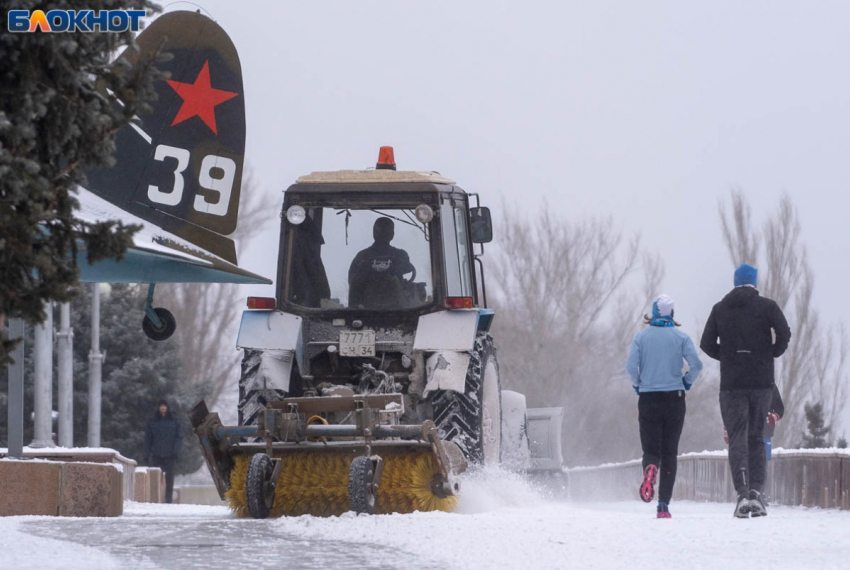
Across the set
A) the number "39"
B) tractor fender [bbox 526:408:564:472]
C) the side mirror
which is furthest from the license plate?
tractor fender [bbox 526:408:564:472]

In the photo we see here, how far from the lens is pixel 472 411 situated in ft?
38.1

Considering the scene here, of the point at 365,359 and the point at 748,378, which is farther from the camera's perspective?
the point at 365,359

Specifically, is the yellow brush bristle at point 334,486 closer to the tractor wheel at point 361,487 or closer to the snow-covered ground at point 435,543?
the tractor wheel at point 361,487

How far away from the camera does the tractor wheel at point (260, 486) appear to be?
1046 cm

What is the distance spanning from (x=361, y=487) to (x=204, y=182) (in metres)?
6.34

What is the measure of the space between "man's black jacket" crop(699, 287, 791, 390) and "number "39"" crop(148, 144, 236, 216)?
5900 mm

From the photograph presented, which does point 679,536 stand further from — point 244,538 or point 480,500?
point 480,500

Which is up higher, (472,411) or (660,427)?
(472,411)

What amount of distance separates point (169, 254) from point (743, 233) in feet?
128

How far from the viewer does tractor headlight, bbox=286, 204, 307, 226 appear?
1250cm

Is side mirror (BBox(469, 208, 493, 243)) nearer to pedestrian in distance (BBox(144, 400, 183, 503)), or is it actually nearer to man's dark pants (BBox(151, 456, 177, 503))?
pedestrian in distance (BBox(144, 400, 183, 503))

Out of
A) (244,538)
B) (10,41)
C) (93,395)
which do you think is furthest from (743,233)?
(10,41)

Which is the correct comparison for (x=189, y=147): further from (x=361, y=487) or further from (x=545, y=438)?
(x=361, y=487)

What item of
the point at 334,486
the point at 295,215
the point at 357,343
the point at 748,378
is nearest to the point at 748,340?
the point at 748,378
